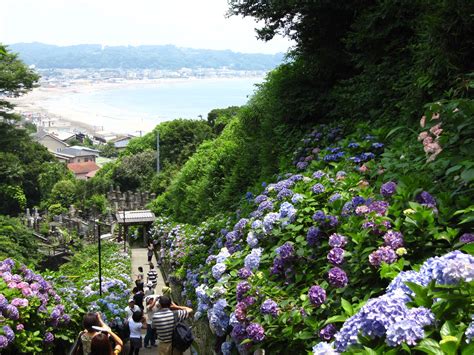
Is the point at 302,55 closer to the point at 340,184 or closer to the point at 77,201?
the point at 340,184

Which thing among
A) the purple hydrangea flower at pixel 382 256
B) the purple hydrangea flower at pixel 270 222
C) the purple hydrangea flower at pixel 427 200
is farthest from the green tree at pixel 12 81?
the purple hydrangea flower at pixel 382 256

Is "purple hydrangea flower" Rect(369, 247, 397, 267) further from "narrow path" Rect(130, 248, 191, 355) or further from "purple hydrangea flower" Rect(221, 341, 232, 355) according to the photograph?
"narrow path" Rect(130, 248, 191, 355)

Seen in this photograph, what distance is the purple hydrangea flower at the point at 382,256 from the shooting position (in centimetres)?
336

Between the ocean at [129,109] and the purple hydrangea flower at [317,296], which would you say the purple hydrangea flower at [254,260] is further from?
the ocean at [129,109]

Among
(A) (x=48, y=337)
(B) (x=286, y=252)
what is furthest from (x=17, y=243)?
(B) (x=286, y=252)

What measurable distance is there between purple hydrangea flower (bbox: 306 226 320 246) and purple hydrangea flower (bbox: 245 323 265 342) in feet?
2.38

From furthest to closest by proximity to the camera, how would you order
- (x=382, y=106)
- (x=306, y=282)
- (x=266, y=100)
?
(x=266, y=100), (x=382, y=106), (x=306, y=282)

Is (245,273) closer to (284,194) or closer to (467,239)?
(284,194)

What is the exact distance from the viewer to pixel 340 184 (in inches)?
193

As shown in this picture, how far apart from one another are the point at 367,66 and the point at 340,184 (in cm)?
387

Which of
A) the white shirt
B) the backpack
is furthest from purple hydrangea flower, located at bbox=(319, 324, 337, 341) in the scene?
the white shirt

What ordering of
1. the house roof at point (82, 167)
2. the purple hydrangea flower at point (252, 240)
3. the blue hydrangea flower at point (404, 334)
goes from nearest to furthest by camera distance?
the blue hydrangea flower at point (404, 334) < the purple hydrangea flower at point (252, 240) < the house roof at point (82, 167)

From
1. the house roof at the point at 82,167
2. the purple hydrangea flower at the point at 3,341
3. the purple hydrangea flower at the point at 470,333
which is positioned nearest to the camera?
the purple hydrangea flower at the point at 470,333

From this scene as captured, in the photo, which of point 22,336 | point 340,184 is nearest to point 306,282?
point 340,184
